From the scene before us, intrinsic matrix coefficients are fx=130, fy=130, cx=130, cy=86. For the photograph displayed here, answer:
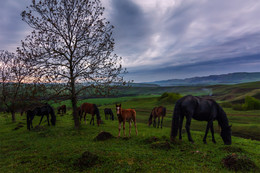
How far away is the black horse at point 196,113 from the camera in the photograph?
33.4 ft

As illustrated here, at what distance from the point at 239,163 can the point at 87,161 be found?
756 cm

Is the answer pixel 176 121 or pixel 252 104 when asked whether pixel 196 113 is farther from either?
pixel 252 104

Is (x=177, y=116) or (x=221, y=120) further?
(x=221, y=120)

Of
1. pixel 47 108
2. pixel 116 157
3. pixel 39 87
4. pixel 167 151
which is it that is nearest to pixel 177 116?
pixel 167 151

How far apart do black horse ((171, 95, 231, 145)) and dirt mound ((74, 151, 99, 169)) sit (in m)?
5.88

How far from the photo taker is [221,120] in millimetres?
11203

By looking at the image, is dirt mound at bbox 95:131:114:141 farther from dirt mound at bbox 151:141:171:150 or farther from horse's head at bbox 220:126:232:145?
horse's head at bbox 220:126:232:145

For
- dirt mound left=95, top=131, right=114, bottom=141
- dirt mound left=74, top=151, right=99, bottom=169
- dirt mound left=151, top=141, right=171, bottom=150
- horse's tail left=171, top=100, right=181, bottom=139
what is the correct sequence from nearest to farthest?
dirt mound left=74, top=151, right=99, bottom=169, dirt mound left=151, top=141, right=171, bottom=150, horse's tail left=171, top=100, right=181, bottom=139, dirt mound left=95, top=131, right=114, bottom=141

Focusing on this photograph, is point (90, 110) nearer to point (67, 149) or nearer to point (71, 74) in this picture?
point (71, 74)

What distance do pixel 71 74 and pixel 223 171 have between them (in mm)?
13895

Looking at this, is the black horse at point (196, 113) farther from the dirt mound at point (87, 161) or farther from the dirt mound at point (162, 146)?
the dirt mound at point (87, 161)

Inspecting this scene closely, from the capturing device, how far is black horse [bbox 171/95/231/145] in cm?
1020

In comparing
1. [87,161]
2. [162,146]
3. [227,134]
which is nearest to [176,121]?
[162,146]

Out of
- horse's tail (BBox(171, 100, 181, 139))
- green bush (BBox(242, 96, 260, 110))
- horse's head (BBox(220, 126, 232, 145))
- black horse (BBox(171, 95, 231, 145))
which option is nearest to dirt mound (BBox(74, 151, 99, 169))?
black horse (BBox(171, 95, 231, 145))
